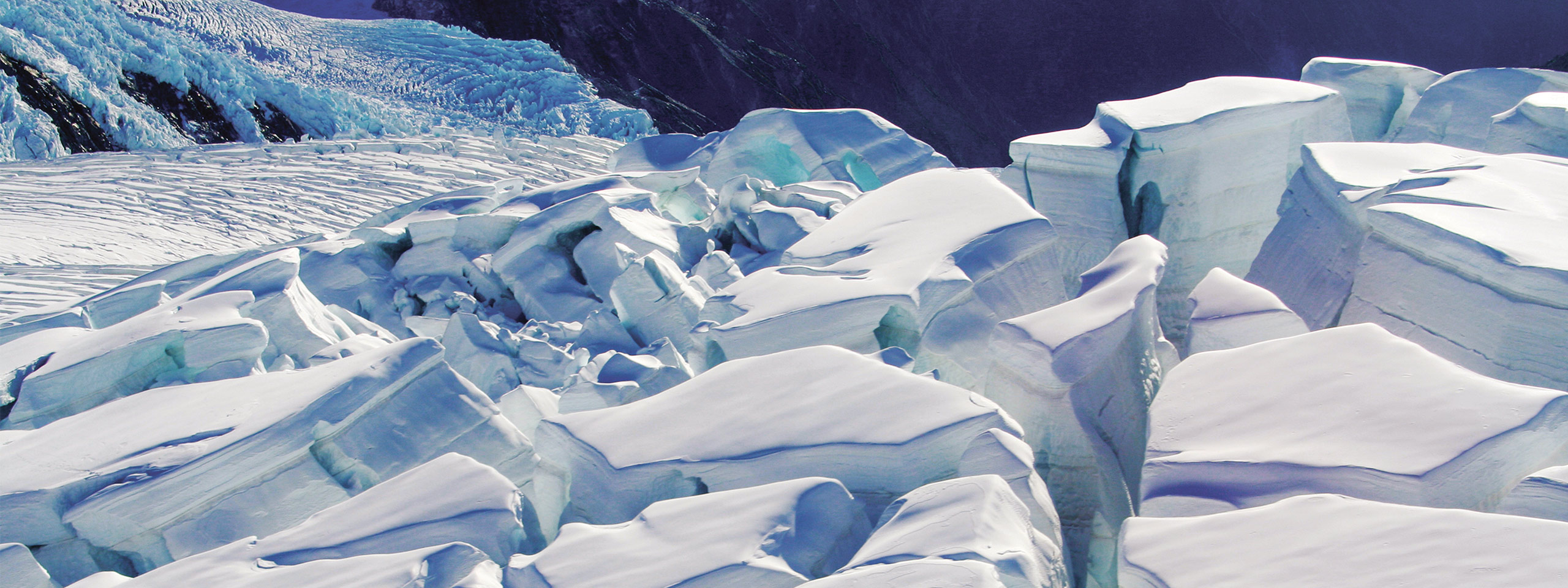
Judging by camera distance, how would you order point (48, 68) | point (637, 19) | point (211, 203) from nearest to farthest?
point (211, 203) < point (48, 68) < point (637, 19)

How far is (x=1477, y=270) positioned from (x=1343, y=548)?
1176 mm

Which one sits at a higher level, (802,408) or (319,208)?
(802,408)

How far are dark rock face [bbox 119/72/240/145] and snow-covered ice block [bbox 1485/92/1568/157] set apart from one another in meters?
7.65

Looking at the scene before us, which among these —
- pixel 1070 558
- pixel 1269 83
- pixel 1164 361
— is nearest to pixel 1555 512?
pixel 1070 558

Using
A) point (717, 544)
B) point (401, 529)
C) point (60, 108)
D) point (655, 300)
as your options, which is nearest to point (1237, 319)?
point (717, 544)

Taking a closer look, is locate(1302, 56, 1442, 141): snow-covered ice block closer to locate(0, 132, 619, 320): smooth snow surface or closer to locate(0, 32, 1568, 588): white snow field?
locate(0, 32, 1568, 588): white snow field

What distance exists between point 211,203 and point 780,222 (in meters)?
3.47

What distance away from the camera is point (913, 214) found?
10.5 feet

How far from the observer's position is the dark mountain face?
18.9 metres

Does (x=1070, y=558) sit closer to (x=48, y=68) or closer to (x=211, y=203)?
(x=211, y=203)

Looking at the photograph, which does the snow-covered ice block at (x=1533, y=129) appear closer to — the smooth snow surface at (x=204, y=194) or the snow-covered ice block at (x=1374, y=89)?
the snow-covered ice block at (x=1374, y=89)

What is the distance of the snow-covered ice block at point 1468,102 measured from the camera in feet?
12.5

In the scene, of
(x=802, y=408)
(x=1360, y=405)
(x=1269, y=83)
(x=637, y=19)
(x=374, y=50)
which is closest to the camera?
(x=1360, y=405)

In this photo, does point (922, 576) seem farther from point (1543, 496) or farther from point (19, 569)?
point (19, 569)
